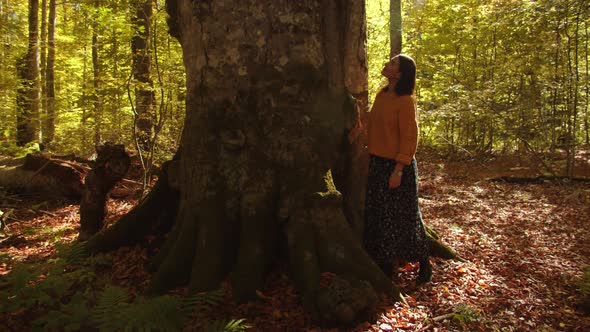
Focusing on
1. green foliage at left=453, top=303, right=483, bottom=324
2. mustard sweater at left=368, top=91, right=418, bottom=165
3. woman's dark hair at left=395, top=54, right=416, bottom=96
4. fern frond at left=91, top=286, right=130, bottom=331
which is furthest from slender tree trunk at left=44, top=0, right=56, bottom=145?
green foliage at left=453, top=303, right=483, bottom=324

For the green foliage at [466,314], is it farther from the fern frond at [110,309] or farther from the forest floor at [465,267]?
the fern frond at [110,309]

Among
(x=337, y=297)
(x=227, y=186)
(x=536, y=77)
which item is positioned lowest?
→ (x=337, y=297)

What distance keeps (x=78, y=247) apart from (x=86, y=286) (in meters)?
0.52

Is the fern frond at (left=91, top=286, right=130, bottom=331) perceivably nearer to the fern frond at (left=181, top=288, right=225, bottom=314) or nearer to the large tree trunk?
the fern frond at (left=181, top=288, right=225, bottom=314)

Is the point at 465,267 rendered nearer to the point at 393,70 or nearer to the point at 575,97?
the point at 393,70

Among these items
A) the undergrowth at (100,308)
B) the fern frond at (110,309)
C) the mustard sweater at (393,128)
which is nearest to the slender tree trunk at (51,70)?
the undergrowth at (100,308)

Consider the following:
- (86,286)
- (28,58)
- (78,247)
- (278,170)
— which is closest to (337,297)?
(278,170)

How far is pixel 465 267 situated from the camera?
14.0ft

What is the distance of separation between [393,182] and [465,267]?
1.56m

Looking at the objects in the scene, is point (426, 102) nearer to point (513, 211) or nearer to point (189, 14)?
point (513, 211)

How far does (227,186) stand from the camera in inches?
134

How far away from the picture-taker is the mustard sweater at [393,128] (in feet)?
11.7

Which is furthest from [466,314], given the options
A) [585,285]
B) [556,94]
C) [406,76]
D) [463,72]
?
[463,72]

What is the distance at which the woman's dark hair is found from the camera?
11.8 ft
